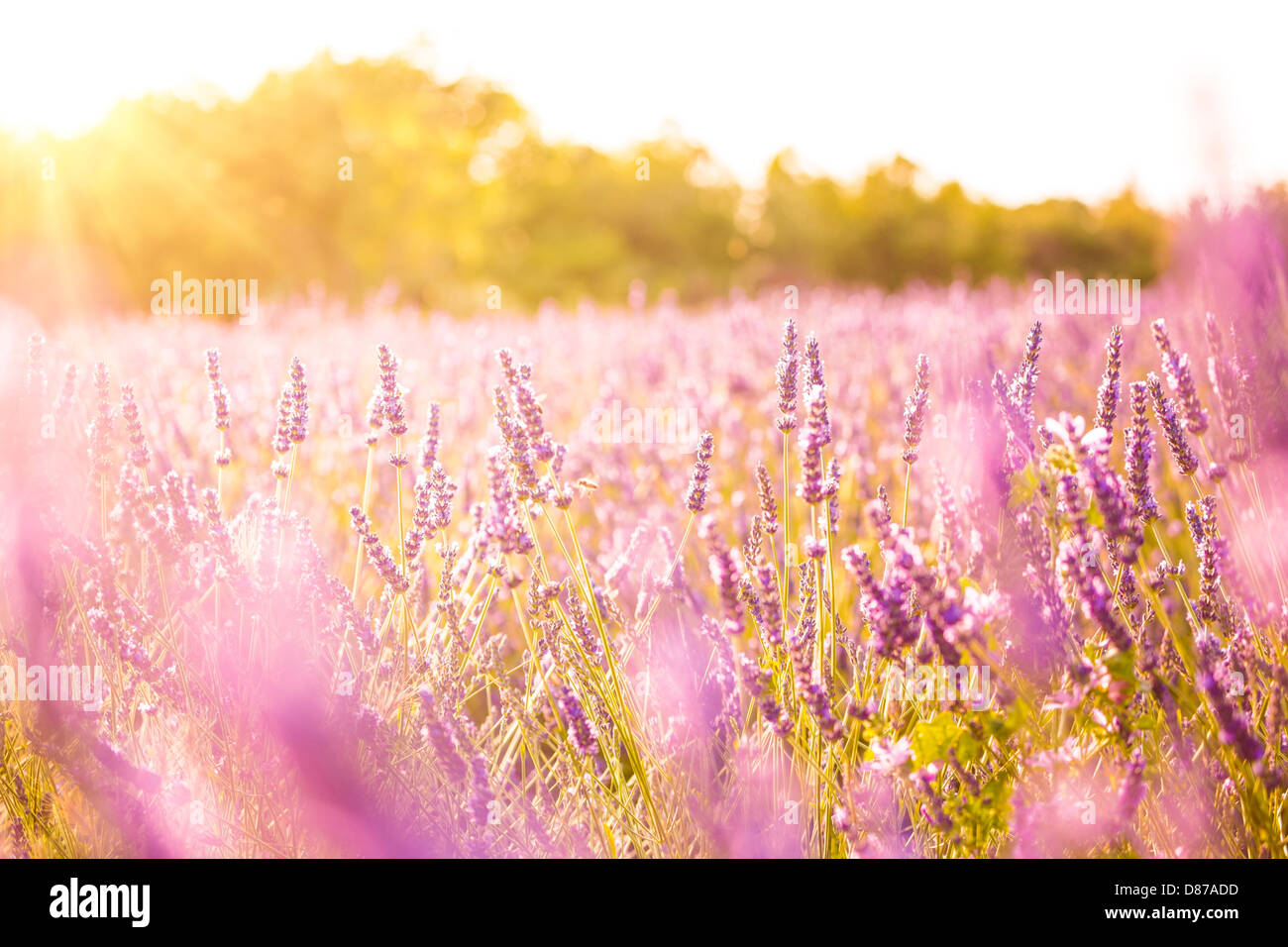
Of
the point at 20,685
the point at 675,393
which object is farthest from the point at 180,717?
the point at 675,393

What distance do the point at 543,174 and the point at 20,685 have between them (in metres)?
37.1

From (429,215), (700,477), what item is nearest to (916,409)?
(700,477)
